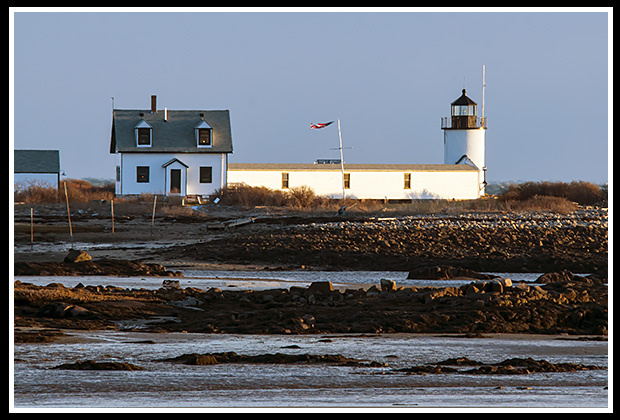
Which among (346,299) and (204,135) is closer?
(346,299)

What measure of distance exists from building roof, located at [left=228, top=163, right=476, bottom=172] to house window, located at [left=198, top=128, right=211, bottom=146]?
1731 mm

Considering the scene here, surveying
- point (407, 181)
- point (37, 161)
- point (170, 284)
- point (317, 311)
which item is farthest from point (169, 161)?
point (317, 311)

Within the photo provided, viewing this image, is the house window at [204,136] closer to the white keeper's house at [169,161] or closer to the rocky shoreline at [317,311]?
the white keeper's house at [169,161]

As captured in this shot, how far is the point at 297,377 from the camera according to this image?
8.91m

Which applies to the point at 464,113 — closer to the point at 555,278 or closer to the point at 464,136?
the point at 464,136

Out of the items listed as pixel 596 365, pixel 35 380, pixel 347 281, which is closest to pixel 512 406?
pixel 596 365

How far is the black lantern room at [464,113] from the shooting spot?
58219 mm

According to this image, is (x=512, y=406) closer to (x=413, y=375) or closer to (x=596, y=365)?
(x=413, y=375)

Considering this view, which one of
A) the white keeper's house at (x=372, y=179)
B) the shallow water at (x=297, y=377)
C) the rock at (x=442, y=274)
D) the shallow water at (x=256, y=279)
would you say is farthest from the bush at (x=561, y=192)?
the shallow water at (x=297, y=377)

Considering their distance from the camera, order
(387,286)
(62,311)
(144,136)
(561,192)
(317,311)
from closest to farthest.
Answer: (62,311)
(317,311)
(387,286)
(144,136)
(561,192)

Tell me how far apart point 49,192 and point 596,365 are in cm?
4102

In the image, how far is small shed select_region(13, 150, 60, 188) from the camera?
56.8 m

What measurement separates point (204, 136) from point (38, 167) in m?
11.3

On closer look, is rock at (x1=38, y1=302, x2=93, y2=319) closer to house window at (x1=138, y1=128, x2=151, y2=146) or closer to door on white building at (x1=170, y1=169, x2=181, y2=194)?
door on white building at (x1=170, y1=169, x2=181, y2=194)
